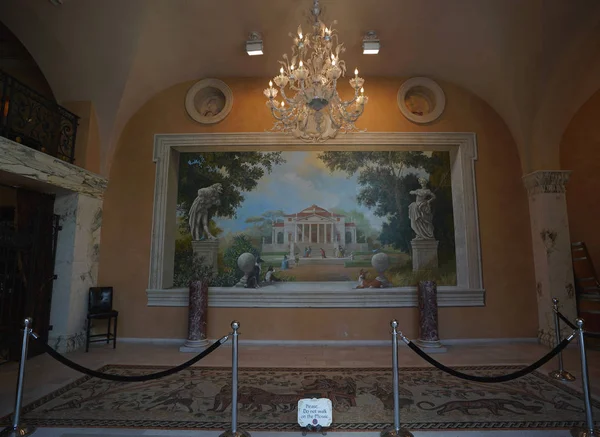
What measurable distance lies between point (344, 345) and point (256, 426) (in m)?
3.67

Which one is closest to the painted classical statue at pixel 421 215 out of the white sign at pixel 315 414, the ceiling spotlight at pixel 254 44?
the ceiling spotlight at pixel 254 44

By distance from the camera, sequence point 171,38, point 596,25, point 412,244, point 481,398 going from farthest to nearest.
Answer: point 412,244, point 171,38, point 596,25, point 481,398

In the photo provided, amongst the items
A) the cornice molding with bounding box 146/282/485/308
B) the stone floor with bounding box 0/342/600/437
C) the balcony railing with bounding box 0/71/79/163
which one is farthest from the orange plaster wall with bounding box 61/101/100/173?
the stone floor with bounding box 0/342/600/437

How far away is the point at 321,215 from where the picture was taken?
738cm

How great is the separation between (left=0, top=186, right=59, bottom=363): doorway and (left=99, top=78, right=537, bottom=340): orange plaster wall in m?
1.10

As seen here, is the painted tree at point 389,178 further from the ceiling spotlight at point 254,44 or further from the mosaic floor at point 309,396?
the mosaic floor at point 309,396

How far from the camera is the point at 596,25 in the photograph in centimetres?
560

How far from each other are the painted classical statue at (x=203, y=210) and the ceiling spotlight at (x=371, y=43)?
4099mm

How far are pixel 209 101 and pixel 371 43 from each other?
384 cm

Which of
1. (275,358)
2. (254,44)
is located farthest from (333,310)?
(254,44)

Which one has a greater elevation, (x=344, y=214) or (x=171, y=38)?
(x=171, y=38)

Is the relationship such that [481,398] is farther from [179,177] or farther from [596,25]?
[179,177]

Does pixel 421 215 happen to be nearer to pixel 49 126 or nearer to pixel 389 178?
pixel 389 178

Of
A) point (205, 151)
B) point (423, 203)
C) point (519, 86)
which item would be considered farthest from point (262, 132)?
point (519, 86)
